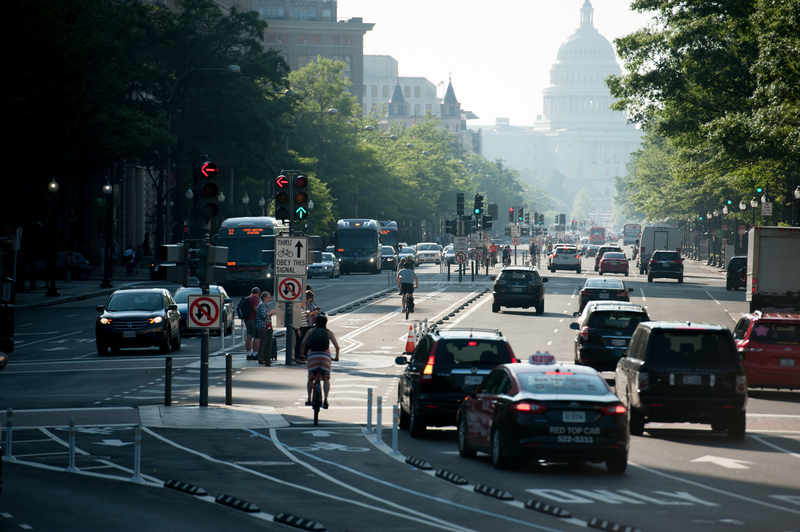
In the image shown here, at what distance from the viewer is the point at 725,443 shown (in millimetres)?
17328

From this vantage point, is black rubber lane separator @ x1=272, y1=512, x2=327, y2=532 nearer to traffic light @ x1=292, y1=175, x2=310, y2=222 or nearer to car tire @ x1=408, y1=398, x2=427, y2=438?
car tire @ x1=408, y1=398, x2=427, y2=438

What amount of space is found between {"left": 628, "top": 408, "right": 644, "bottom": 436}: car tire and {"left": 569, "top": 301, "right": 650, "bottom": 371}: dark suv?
723 centimetres

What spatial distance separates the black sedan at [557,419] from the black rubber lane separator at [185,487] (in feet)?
11.9

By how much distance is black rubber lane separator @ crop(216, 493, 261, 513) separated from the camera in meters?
12.0

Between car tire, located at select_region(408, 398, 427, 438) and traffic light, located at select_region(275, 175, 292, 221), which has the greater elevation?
traffic light, located at select_region(275, 175, 292, 221)

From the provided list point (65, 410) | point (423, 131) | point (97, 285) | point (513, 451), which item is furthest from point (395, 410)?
point (423, 131)

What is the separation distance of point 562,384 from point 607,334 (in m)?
11.7

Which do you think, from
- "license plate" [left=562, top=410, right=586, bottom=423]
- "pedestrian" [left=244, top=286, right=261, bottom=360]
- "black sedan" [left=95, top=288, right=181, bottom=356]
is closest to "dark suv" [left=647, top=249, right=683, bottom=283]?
"black sedan" [left=95, top=288, right=181, bottom=356]

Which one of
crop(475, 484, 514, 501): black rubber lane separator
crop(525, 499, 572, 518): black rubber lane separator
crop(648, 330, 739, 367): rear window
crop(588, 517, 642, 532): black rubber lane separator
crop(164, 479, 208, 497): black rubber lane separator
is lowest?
crop(164, 479, 208, 497): black rubber lane separator

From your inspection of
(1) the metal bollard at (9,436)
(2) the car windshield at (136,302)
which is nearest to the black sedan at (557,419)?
(1) the metal bollard at (9,436)

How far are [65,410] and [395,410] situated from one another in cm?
820

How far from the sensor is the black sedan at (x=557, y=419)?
45.0ft

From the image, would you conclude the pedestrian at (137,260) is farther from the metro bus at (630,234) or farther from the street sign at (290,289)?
the metro bus at (630,234)

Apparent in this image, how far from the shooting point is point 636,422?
18.1 meters
